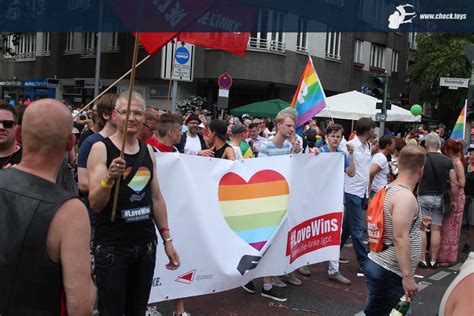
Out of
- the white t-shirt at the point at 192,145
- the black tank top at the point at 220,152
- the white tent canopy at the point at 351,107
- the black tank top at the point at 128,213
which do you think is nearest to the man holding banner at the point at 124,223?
the black tank top at the point at 128,213

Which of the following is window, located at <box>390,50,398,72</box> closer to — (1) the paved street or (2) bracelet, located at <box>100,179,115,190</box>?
(1) the paved street

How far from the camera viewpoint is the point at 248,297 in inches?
219

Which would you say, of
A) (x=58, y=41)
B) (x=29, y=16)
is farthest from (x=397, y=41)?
(x=29, y=16)

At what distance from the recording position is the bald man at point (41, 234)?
1.92 metres

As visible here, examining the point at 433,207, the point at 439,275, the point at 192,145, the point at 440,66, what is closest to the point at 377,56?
the point at 440,66

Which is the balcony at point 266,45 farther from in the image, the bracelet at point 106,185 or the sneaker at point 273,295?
the bracelet at point 106,185

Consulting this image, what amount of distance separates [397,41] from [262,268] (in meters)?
33.0

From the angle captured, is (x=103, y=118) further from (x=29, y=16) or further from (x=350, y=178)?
(x=29, y=16)

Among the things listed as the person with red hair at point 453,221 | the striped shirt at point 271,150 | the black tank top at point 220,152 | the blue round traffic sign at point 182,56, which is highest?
the blue round traffic sign at point 182,56

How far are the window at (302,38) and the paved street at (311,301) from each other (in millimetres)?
21266

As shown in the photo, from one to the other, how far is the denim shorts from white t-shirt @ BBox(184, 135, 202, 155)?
346 cm

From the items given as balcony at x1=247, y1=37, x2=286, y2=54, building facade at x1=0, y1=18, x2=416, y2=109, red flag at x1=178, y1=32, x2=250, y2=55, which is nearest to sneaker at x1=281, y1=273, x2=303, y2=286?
red flag at x1=178, y1=32, x2=250, y2=55

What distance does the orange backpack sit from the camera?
3736mm

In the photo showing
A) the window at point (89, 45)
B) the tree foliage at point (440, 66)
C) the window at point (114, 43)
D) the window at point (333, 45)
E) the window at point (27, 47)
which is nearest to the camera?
the window at point (114, 43)
